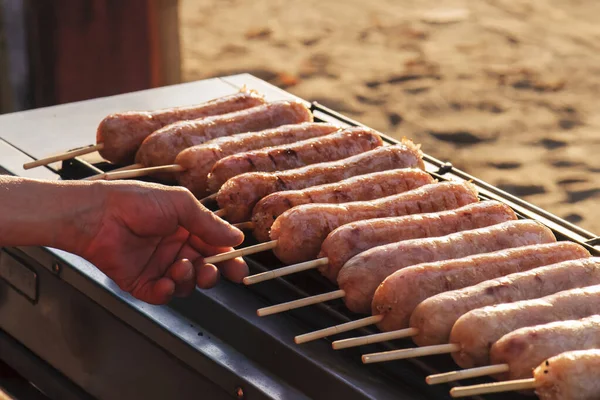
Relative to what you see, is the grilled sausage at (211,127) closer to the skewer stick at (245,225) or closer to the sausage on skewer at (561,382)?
the skewer stick at (245,225)

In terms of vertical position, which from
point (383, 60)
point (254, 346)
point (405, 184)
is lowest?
point (383, 60)

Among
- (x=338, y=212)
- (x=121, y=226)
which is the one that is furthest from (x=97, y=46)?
(x=338, y=212)

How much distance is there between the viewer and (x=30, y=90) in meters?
6.33

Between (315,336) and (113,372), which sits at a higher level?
(315,336)

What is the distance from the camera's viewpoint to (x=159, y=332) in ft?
9.90

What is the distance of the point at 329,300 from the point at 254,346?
33 centimetres

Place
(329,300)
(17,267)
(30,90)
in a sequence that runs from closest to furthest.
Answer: (329,300)
(17,267)
(30,90)

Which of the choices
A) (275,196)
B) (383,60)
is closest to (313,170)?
(275,196)

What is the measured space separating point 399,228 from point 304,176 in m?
0.51

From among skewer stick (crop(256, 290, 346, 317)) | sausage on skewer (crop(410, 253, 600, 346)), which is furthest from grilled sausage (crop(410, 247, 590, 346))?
skewer stick (crop(256, 290, 346, 317))

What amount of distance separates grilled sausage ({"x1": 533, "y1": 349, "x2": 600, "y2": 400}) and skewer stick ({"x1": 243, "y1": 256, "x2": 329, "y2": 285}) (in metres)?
0.81

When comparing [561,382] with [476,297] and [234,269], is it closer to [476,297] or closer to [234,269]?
[476,297]

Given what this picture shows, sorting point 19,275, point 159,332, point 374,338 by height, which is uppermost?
point 374,338

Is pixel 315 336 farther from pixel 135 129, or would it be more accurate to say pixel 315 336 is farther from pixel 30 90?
pixel 30 90
